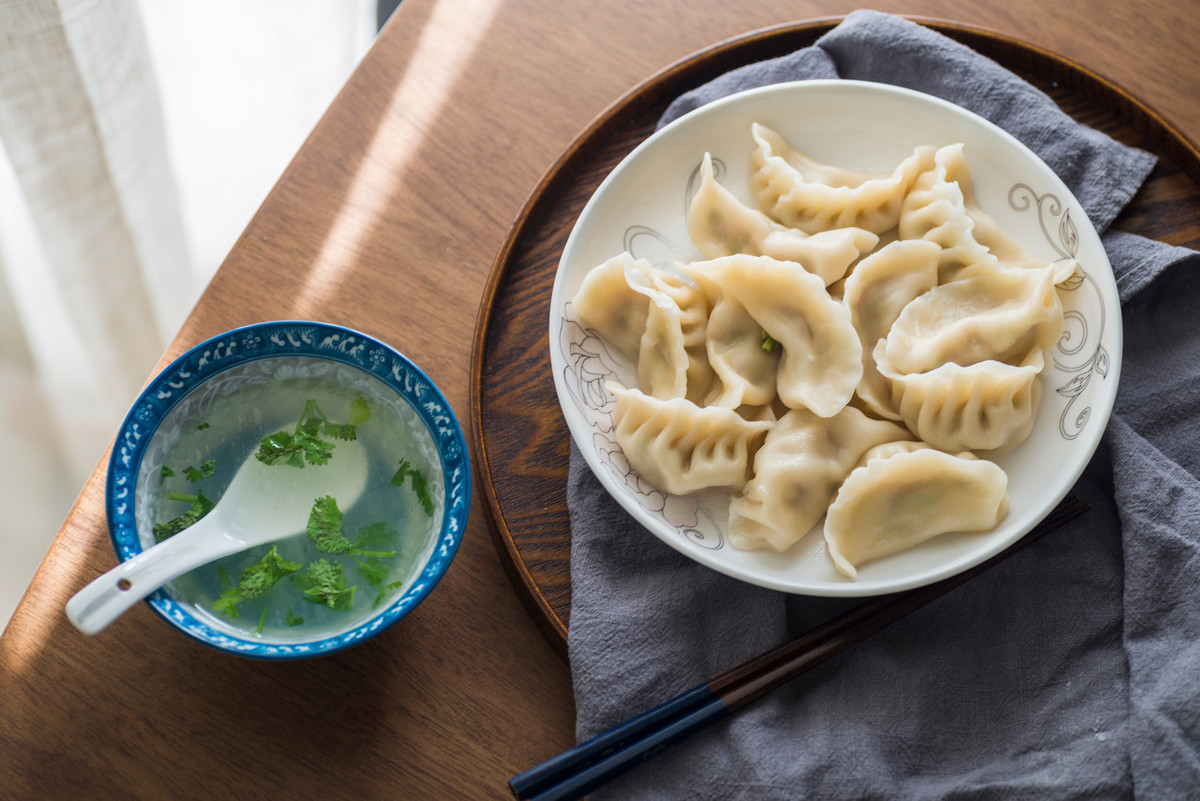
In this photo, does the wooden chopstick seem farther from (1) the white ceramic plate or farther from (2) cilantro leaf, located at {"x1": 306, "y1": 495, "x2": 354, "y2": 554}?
(2) cilantro leaf, located at {"x1": 306, "y1": 495, "x2": 354, "y2": 554}

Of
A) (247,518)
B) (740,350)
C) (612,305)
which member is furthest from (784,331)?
(247,518)

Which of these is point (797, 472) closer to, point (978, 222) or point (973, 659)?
point (973, 659)

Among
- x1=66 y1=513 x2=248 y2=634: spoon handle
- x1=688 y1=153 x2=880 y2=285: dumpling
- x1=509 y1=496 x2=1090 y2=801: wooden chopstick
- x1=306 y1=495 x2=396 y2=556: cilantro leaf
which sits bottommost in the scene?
x1=509 y1=496 x2=1090 y2=801: wooden chopstick

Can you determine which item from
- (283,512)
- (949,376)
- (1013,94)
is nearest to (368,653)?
(283,512)

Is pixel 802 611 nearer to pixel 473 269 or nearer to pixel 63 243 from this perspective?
pixel 473 269

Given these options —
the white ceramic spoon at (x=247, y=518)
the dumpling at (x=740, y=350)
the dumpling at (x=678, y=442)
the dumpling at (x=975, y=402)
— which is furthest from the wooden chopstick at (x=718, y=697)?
the white ceramic spoon at (x=247, y=518)

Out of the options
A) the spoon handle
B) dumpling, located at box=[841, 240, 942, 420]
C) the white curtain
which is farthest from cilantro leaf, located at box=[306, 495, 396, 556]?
the white curtain
